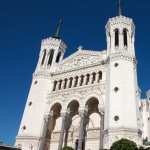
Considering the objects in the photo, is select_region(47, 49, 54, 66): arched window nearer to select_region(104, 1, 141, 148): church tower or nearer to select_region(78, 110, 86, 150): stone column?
select_region(104, 1, 141, 148): church tower

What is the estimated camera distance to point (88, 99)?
32750mm

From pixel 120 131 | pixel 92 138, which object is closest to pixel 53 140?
pixel 92 138

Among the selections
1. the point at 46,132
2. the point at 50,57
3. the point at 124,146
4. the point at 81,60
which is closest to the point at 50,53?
the point at 50,57

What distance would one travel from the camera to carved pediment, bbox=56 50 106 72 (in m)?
36.2

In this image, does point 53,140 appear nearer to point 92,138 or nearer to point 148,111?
point 92,138

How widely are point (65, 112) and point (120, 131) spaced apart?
9236 mm

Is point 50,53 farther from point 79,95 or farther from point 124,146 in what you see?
point 124,146

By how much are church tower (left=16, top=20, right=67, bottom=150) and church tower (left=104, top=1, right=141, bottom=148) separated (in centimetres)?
970

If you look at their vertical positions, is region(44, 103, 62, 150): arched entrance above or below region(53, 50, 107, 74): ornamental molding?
below

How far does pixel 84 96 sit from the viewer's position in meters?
33.3

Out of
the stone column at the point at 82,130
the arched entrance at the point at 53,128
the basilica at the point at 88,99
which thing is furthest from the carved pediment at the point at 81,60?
the stone column at the point at 82,130

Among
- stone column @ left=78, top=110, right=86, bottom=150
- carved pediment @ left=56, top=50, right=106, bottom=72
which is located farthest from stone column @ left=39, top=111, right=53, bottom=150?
carved pediment @ left=56, top=50, right=106, bottom=72

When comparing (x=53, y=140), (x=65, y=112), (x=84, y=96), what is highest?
(x=84, y=96)

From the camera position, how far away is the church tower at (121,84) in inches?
1075
